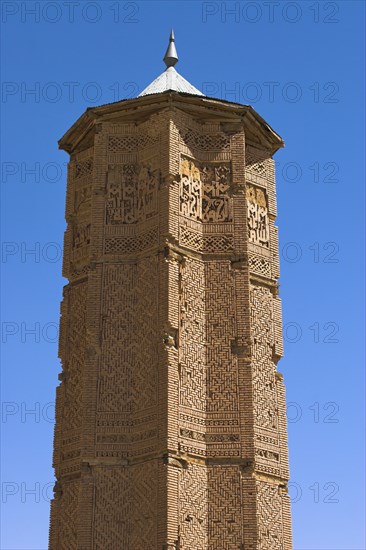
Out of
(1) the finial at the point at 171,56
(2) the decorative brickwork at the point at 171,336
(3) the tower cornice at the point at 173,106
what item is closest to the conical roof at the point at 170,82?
(1) the finial at the point at 171,56

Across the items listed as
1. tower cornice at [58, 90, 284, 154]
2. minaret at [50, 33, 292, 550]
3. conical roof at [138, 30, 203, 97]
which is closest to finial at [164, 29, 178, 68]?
conical roof at [138, 30, 203, 97]

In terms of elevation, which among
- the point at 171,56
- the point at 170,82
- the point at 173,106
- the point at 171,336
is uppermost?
the point at 171,56

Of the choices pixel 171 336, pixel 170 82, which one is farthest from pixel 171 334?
pixel 170 82

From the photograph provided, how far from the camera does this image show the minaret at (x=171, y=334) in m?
12.1

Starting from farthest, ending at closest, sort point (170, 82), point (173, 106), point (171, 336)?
1. point (170, 82)
2. point (173, 106)
3. point (171, 336)

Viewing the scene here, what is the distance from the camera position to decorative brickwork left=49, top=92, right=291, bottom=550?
1211 cm

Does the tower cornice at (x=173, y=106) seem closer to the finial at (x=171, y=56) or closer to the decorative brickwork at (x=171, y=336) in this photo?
the decorative brickwork at (x=171, y=336)

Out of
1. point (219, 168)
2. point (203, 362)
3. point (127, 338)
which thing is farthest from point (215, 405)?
point (219, 168)

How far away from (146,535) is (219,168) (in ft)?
18.4

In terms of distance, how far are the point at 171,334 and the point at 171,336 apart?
0.11ft

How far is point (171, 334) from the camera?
12.7 metres

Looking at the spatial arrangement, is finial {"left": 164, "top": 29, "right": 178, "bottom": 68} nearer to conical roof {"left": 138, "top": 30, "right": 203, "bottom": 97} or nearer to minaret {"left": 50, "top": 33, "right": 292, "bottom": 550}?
conical roof {"left": 138, "top": 30, "right": 203, "bottom": 97}

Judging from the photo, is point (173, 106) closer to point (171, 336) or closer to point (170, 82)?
point (170, 82)

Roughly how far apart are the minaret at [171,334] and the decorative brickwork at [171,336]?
0.02m
